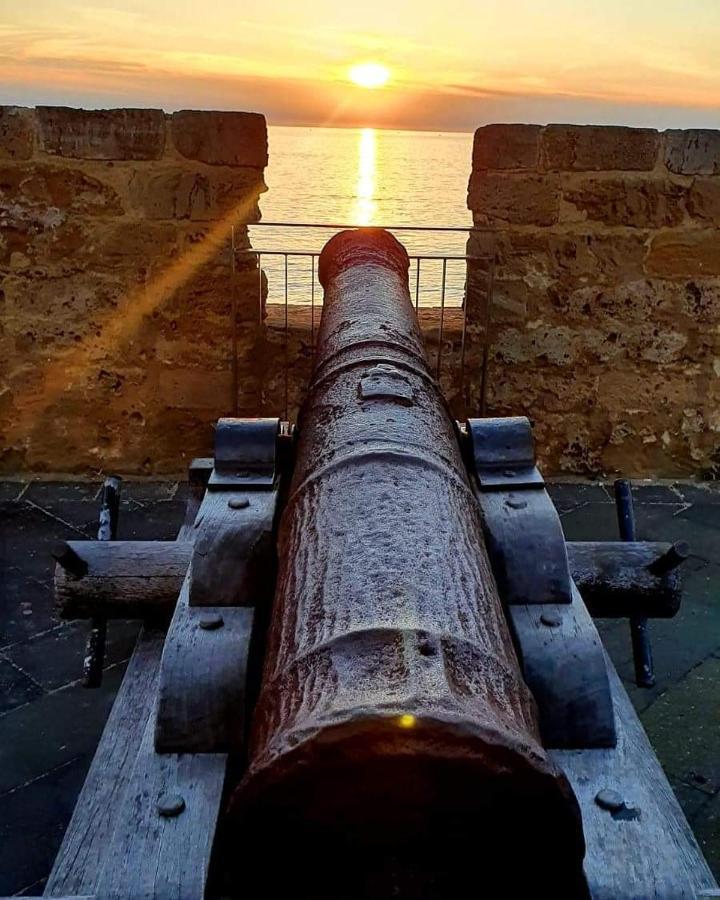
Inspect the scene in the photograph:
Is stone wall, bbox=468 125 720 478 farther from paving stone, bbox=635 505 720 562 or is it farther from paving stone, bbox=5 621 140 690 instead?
paving stone, bbox=5 621 140 690

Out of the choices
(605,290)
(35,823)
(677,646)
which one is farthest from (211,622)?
(605,290)

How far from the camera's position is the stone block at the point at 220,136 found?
448cm

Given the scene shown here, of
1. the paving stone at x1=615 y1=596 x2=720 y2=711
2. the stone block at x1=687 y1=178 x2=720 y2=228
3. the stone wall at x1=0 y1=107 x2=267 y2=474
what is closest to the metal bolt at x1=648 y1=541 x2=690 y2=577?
the paving stone at x1=615 y1=596 x2=720 y2=711

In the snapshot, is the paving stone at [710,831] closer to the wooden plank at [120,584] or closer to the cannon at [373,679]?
the cannon at [373,679]

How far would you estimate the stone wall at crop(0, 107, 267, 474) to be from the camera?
4508 millimetres

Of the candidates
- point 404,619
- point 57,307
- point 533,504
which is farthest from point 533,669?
point 57,307

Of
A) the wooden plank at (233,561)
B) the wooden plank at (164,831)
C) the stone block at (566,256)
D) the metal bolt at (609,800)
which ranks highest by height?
the stone block at (566,256)

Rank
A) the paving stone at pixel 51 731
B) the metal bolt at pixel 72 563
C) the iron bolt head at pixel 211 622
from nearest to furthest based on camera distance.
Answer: the iron bolt head at pixel 211 622
the metal bolt at pixel 72 563
the paving stone at pixel 51 731

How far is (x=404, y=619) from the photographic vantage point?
1.29m

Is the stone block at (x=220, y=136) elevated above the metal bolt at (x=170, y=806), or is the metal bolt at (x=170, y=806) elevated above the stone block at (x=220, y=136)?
the stone block at (x=220, y=136)

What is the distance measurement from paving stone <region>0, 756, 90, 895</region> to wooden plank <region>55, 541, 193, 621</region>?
0.53 meters

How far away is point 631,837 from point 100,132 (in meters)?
4.02

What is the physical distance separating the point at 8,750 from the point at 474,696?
2116mm

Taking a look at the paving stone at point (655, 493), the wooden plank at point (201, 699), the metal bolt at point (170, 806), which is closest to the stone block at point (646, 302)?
the paving stone at point (655, 493)
